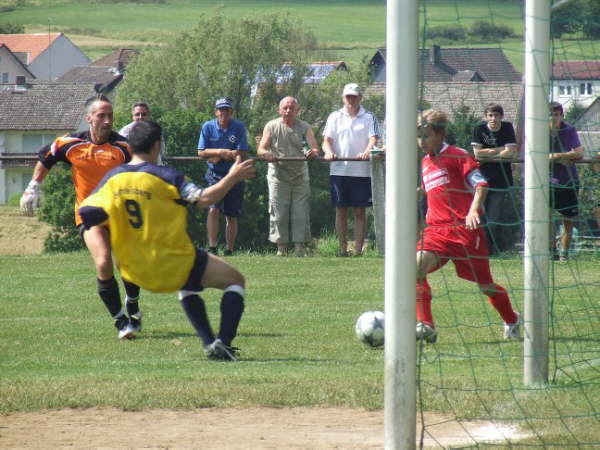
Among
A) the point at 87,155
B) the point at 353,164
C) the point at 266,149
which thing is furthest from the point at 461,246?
the point at 266,149

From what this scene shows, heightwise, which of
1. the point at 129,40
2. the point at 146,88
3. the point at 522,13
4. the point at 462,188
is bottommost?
the point at 462,188

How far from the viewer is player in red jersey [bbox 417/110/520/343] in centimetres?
797

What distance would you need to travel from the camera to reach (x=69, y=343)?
28.2 feet

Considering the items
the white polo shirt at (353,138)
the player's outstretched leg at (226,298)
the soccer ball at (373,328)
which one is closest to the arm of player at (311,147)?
the white polo shirt at (353,138)

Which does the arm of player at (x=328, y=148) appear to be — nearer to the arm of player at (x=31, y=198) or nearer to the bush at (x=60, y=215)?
the arm of player at (x=31, y=198)

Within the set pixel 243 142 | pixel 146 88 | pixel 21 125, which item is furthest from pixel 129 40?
pixel 243 142

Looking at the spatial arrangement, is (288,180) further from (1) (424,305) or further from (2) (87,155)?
(1) (424,305)

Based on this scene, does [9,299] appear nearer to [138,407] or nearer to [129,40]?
[138,407]

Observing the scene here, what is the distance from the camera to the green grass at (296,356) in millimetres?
6320

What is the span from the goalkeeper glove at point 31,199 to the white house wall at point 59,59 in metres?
107

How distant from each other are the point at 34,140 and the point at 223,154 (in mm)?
88013

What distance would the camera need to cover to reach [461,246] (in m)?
8.19

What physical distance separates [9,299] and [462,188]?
208 inches

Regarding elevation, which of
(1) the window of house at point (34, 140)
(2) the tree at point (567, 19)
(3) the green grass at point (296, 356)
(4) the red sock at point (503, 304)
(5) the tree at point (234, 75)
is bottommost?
(3) the green grass at point (296, 356)
